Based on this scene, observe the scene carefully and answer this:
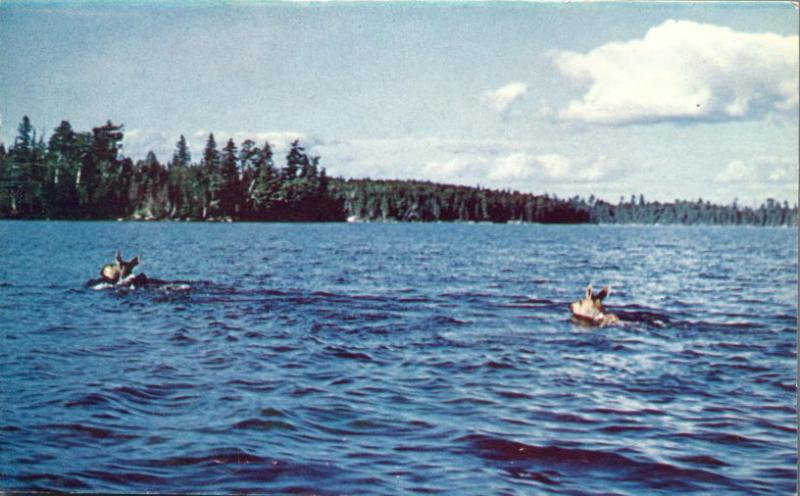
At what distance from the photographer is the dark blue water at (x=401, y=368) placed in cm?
645

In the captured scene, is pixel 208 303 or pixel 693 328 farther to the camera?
pixel 208 303

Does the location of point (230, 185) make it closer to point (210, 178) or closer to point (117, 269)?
point (210, 178)

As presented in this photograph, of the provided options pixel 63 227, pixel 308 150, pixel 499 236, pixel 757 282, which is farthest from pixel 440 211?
pixel 63 227

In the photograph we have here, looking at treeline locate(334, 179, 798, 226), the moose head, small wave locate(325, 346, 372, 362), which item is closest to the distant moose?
treeline locate(334, 179, 798, 226)

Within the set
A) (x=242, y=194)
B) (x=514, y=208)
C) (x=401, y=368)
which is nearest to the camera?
(x=401, y=368)

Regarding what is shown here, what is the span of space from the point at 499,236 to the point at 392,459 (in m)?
5.50

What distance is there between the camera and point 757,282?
7.82m

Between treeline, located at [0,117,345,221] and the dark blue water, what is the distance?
0.35 m

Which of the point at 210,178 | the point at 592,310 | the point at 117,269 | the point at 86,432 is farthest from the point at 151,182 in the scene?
the point at 592,310

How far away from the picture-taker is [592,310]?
8.96 m

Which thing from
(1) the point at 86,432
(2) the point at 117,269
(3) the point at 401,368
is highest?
(2) the point at 117,269

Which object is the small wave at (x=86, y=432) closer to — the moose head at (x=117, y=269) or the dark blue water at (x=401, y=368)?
the dark blue water at (x=401, y=368)

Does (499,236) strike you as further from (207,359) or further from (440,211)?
(207,359)

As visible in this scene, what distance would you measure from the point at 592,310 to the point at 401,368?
105 inches
